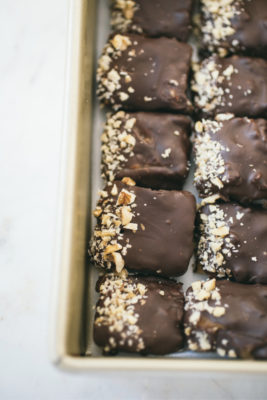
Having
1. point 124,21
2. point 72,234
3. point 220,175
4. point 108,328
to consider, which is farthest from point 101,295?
point 124,21

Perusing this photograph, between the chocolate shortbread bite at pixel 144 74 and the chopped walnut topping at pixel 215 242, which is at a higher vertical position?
the chocolate shortbread bite at pixel 144 74

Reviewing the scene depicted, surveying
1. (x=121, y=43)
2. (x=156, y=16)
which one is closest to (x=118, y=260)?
(x=121, y=43)

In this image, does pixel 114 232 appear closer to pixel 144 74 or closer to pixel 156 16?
pixel 144 74

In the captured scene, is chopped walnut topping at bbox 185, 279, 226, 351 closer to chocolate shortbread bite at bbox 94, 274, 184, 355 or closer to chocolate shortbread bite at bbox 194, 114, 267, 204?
chocolate shortbread bite at bbox 94, 274, 184, 355

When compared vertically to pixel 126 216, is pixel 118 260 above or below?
below

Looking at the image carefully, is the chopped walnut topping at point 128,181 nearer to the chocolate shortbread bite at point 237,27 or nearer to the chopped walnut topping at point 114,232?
the chopped walnut topping at point 114,232

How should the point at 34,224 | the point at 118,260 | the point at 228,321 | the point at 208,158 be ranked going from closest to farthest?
the point at 228,321 → the point at 118,260 → the point at 208,158 → the point at 34,224

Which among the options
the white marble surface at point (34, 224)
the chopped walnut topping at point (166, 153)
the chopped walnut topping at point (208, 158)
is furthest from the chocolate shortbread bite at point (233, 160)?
the white marble surface at point (34, 224)
